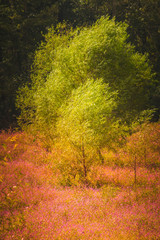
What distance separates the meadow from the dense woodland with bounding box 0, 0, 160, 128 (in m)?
13.1

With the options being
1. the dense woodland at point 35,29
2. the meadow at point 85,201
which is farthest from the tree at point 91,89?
the dense woodland at point 35,29

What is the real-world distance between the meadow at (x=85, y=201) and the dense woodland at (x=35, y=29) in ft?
42.8

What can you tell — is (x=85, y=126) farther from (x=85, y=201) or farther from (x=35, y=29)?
(x=35, y=29)

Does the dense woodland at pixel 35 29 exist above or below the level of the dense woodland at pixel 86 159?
above

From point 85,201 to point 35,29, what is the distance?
1125 inches

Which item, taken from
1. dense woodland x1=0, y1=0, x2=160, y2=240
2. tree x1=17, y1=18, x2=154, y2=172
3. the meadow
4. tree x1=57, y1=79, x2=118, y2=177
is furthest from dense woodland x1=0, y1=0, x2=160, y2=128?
tree x1=57, y1=79, x2=118, y2=177

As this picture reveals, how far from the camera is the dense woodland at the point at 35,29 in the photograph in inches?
949

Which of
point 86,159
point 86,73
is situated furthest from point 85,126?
A: point 86,73

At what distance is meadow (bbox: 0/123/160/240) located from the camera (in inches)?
214

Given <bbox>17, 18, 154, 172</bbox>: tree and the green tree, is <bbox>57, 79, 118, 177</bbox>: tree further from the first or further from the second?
the green tree

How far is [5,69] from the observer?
25266 millimetres

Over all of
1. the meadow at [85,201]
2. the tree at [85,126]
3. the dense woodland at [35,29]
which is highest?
the dense woodland at [35,29]

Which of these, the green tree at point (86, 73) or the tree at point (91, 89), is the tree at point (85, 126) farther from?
the green tree at point (86, 73)

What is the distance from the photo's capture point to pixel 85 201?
7137mm
